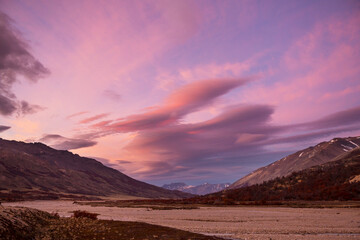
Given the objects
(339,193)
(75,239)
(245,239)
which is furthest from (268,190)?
(75,239)

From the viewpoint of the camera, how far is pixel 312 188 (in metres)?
116

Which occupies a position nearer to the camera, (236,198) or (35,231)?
(35,231)

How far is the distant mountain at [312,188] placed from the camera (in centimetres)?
10081

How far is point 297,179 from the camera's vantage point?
134375mm

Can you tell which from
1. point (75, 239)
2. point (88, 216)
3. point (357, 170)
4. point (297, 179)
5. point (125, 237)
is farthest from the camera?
point (297, 179)

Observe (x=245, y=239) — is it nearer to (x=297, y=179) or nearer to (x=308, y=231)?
(x=308, y=231)

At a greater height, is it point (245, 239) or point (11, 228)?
point (11, 228)

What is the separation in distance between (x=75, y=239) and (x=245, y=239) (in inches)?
641

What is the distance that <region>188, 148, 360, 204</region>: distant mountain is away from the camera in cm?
10081

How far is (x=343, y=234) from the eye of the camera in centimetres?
3081

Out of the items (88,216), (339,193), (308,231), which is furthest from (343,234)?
(339,193)

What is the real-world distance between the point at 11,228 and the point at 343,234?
33.5 meters

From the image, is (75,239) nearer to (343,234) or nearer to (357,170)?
(343,234)

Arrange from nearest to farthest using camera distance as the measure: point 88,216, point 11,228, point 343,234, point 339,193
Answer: point 11,228
point 343,234
point 88,216
point 339,193
